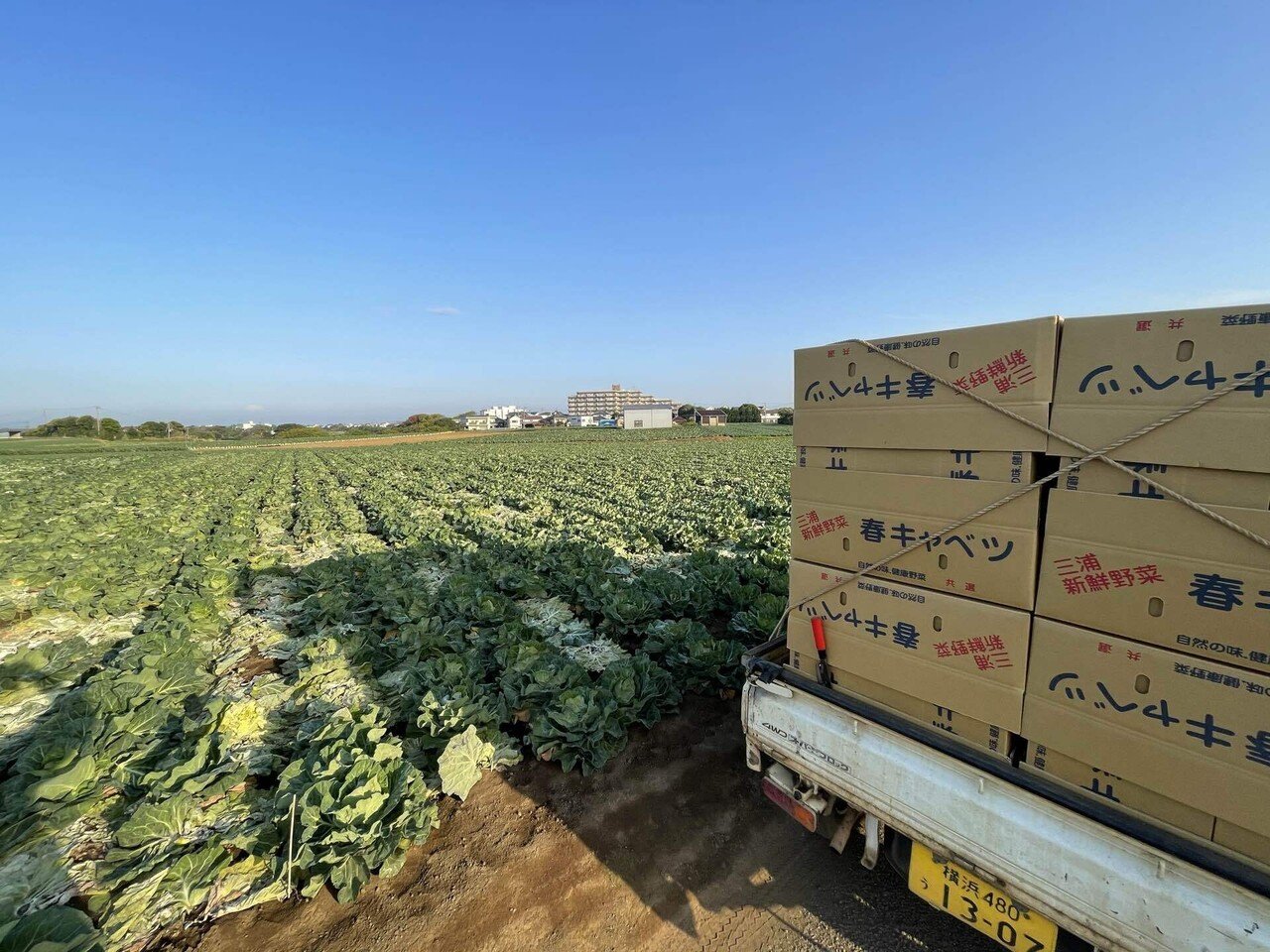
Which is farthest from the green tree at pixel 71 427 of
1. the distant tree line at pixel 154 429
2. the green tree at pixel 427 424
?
the green tree at pixel 427 424

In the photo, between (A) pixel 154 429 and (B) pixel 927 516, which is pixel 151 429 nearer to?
(A) pixel 154 429

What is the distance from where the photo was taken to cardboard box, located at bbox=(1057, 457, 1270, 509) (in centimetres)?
171

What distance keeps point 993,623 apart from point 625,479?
1920cm

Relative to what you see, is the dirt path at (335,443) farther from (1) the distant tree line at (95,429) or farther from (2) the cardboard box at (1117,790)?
(2) the cardboard box at (1117,790)

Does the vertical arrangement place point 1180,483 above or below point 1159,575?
above

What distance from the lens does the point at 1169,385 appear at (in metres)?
1.86

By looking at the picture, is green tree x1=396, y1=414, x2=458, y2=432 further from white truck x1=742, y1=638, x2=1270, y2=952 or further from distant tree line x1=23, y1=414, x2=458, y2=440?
white truck x1=742, y1=638, x2=1270, y2=952

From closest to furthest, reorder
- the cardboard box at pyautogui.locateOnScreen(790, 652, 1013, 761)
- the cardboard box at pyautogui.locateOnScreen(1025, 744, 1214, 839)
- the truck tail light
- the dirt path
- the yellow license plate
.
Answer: the cardboard box at pyautogui.locateOnScreen(1025, 744, 1214, 839)
the yellow license plate
the cardboard box at pyautogui.locateOnScreen(790, 652, 1013, 761)
the truck tail light
the dirt path

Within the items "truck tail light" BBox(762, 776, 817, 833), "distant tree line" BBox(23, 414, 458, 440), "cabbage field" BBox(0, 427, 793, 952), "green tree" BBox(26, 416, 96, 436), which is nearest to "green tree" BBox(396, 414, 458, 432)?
"distant tree line" BBox(23, 414, 458, 440)

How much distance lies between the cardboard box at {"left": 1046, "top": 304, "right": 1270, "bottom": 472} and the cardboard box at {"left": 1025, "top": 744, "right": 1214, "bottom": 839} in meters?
1.30

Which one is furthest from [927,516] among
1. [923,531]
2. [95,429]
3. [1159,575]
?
[95,429]

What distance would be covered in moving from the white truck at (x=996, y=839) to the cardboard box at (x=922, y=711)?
0.18ft

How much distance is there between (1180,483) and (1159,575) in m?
0.36

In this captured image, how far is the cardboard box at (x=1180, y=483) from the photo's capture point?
67.4 inches
